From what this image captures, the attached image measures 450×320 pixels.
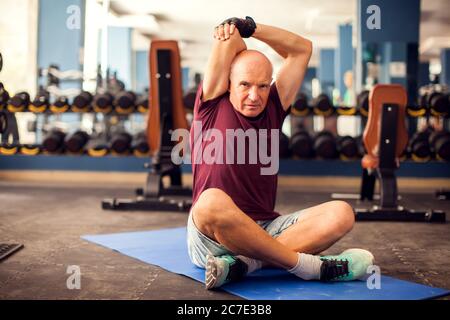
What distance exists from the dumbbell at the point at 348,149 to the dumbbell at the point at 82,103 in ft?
7.22

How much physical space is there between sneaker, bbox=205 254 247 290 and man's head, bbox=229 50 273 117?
0.49m

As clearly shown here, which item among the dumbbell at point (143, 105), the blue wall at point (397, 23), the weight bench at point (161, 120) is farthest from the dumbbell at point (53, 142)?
the blue wall at point (397, 23)

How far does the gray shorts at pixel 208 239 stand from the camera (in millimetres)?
1838

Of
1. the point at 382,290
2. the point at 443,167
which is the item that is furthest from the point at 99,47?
the point at 382,290

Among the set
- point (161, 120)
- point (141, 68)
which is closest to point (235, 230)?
point (161, 120)

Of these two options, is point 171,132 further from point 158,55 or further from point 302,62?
point 302,62

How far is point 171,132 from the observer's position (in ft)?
12.8

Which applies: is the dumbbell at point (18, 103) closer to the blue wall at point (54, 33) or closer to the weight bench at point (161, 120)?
the weight bench at point (161, 120)

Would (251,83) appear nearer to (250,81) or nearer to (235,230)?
(250,81)

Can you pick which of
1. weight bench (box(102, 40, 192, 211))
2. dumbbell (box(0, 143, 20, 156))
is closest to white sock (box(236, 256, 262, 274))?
weight bench (box(102, 40, 192, 211))

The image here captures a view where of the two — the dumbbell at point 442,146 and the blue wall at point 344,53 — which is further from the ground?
the blue wall at point 344,53

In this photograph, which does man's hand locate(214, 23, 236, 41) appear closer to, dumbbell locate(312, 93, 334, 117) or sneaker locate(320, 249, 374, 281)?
sneaker locate(320, 249, 374, 281)
